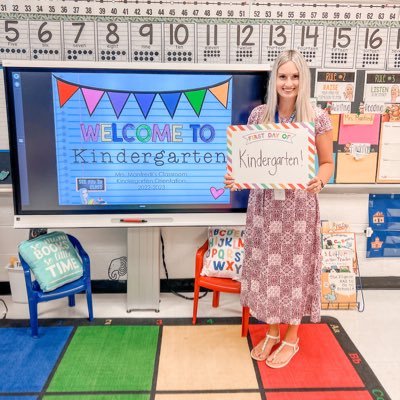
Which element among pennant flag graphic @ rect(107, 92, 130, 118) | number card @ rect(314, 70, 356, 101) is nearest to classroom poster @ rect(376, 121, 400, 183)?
number card @ rect(314, 70, 356, 101)

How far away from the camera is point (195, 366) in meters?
2.14

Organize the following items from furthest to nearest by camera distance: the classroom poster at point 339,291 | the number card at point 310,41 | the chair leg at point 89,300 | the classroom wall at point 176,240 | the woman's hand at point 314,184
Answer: the classroom wall at point 176,240 → the classroom poster at point 339,291 → the number card at point 310,41 → the chair leg at point 89,300 → the woman's hand at point 314,184

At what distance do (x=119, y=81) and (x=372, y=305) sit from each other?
7.30ft

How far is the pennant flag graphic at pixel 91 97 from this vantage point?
2.39 m

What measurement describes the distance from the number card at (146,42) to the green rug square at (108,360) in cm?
170

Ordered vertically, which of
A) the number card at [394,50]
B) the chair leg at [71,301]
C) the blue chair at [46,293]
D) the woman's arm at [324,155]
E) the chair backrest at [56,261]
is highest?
the number card at [394,50]

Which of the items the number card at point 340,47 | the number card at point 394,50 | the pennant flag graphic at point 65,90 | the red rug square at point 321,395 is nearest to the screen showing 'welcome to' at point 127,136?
the pennant flag graphic at point 65,90

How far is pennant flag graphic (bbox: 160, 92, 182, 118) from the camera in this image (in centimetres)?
242

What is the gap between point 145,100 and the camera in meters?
2.42

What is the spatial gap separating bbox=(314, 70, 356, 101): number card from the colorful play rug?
1474mm

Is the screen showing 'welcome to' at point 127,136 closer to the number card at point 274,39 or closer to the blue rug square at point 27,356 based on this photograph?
the number card at point 274,39

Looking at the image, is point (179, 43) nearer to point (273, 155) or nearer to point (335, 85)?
point (335, 85)

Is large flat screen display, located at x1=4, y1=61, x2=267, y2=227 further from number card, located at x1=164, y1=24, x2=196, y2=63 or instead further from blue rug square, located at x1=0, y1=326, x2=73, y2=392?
blue rug square, located at x1=0, y1=326, x2=73, y2=392

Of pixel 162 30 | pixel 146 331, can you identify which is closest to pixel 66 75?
pixel 162 30
